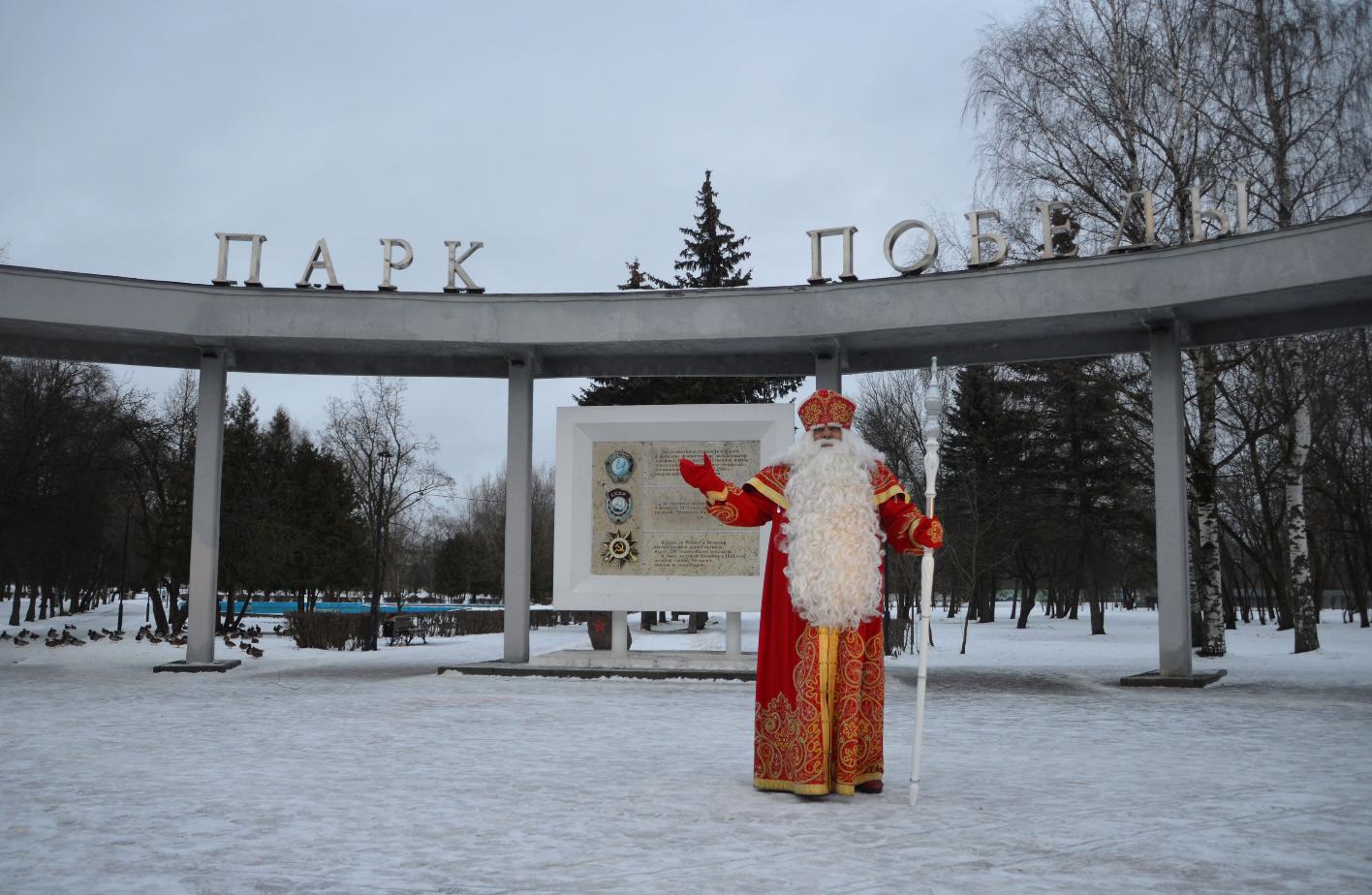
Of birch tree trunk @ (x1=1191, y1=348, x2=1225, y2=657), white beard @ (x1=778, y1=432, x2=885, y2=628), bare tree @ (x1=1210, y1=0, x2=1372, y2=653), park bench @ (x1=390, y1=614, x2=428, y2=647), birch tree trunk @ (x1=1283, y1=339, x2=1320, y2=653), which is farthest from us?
park bench @ (x1=390, y1=614, x2=428, y2=647)

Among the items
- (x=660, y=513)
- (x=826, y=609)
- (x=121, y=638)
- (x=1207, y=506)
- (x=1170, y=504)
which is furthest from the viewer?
(x=121, y=638)

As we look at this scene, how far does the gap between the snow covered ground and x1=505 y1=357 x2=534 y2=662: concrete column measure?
2703mm

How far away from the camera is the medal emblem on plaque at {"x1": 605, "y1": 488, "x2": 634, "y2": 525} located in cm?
1426

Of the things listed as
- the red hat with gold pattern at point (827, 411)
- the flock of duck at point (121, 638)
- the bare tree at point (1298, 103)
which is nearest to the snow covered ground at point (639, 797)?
the red hat with gold pattern at point (827, 411)

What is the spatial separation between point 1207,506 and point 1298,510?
1.65 metres

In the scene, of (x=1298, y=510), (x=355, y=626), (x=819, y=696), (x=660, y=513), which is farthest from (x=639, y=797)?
(x=355, y=626)

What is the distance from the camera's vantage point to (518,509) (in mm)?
14305

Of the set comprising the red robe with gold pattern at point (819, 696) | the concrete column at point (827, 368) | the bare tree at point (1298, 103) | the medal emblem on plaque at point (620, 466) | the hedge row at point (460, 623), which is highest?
the bare tree at point (1298, 103)

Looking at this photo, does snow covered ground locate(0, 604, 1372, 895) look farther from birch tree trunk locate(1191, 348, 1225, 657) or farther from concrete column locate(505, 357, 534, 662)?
birch tree trunk locate(1191, 348, 1225, 657)

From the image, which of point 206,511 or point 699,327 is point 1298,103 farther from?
point 206,511

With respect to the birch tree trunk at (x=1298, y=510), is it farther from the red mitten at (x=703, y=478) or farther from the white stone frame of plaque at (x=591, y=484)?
the red mitten at (x=703, y=478)

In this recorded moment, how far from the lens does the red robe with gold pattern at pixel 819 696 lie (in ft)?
19.5

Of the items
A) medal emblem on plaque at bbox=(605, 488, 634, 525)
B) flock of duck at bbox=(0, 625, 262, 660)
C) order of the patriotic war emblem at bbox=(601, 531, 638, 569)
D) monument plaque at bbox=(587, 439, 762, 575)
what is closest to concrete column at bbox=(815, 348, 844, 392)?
monument plaque at bbox=(587, 439, 762, 575)

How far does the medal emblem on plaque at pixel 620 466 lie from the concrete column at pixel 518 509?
107cm
